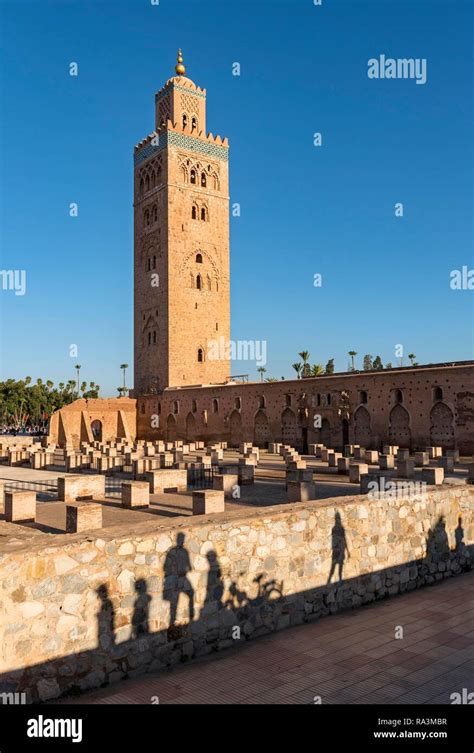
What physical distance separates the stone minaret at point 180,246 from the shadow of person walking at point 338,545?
3159cm

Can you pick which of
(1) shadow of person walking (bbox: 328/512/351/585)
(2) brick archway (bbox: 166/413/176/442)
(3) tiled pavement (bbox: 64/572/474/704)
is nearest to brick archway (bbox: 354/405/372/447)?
(2) brick archway (bbox: 166/413/176/442)

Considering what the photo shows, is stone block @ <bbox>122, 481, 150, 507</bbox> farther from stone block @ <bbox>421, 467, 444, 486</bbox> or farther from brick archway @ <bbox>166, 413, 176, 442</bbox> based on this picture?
brick archway @ <bbox>166, 413, 176, 442</bbox>

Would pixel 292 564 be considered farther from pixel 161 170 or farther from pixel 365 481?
pixel 161 170

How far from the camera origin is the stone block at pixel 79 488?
1008 cm

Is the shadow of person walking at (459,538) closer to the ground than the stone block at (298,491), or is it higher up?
closer to the ground

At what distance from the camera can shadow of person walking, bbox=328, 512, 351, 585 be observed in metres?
6.29

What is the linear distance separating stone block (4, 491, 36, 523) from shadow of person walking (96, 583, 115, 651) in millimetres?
3732

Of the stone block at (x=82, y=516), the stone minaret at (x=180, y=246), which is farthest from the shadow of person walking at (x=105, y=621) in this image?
the stone minaret at (x=180, y=246)

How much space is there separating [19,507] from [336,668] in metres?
5.00

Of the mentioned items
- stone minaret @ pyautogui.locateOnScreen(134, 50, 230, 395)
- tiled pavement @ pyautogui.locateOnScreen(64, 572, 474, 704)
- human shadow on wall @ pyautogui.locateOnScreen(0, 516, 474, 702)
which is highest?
stone minaret @ pyautogui.locateOnScreen(134, 50, 230, 395)

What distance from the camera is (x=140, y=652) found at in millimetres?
4664

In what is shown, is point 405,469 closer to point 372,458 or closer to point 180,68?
point 372,458

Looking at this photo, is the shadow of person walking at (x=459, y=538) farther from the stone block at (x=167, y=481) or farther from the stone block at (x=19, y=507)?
the stone block at (x=19, y=507)
